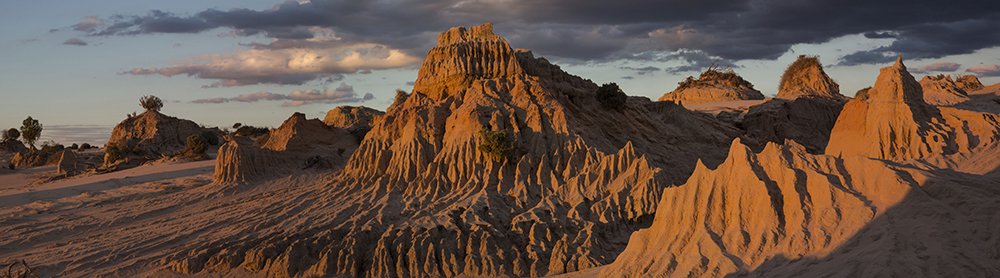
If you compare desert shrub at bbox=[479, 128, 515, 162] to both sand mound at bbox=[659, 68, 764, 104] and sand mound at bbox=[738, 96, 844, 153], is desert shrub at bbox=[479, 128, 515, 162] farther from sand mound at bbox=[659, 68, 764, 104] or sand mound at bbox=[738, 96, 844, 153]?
sand mound at bbox=[659, 68, 764, 104]

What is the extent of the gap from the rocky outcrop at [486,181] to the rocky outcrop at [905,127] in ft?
25.3

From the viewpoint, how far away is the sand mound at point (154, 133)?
72812mm

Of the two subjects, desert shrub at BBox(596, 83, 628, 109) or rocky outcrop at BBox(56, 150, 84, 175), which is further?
rocky outcrop at BBox(56, 150, 84, 175)

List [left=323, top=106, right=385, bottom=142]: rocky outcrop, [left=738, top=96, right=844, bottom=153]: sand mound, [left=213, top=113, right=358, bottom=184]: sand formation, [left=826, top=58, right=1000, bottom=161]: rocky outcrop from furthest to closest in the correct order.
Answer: [left=323, top=106, right=385, bottom=142]: rocky outcrop → [left=738, top=96, right=844, bottom=153]: sand mound → [left=213, top=113, right=358, bottom=184]: sand formation → [left=826, top=58, right=1000, bottom=161]: rocky outcrop

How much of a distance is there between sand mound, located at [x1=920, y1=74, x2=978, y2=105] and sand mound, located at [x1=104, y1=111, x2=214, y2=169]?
54682 millimetres

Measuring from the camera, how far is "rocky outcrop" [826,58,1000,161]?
3123cm

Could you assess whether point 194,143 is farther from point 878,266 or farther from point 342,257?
point 878,266

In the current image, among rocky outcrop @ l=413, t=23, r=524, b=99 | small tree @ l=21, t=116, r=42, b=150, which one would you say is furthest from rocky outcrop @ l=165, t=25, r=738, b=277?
small tree @ l=21, t=116, r=42, b=150

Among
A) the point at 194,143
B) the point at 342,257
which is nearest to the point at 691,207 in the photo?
the point at 342,257

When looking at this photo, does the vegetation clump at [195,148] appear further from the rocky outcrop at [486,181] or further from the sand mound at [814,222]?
the sand mound at [814,222]

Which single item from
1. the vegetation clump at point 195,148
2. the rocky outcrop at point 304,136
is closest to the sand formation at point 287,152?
the rocky outcrop at point 304,136

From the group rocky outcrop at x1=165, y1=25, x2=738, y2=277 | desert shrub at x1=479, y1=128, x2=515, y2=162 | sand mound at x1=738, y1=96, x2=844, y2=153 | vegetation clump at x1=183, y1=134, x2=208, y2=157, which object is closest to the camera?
rocky outcrop at x1=165, y1=25, x2=738, y2=277

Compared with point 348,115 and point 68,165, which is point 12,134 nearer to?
point 348,115

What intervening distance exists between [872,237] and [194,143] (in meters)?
48.3
